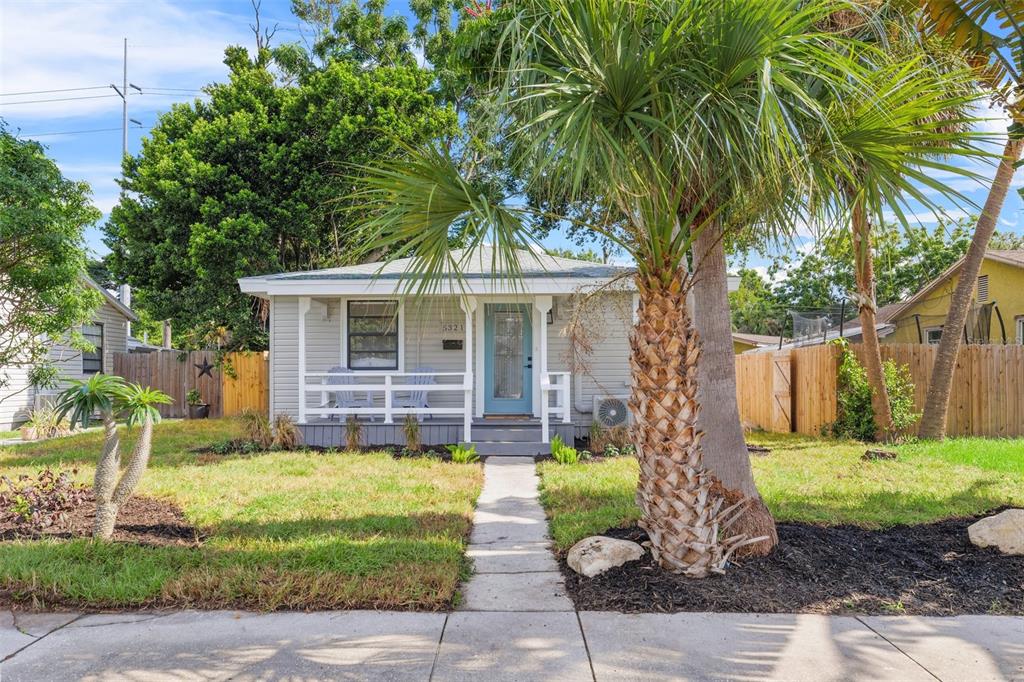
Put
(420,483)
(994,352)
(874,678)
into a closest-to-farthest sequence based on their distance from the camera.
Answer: (874,678) → (420,483) → (994,352)

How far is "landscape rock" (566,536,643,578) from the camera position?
4.66 metres

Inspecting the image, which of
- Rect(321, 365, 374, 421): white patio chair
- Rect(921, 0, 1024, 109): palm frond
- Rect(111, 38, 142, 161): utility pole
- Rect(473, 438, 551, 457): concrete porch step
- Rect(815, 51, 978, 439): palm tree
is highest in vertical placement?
Rect(111, 38, 142, 161): utility pole

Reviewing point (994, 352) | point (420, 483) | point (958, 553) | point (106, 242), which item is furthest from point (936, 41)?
point (106, 242)

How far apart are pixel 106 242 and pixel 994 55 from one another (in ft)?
66.2

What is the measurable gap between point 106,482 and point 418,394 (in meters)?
6.85

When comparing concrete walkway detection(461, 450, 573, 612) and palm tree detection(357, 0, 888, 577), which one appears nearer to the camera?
palm tree detection(357, 0, 888, 577)

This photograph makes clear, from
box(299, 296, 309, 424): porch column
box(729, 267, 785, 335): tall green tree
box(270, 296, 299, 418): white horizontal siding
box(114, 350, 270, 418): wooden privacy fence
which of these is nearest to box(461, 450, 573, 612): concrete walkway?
box(299, 296, 309, 424): porch column

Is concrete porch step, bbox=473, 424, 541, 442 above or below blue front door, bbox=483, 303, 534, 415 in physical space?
below

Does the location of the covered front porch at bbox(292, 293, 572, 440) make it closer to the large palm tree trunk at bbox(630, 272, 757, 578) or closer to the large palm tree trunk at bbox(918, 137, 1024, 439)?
the large palm tree trunk at bbox(918, 137, 1024, 439)

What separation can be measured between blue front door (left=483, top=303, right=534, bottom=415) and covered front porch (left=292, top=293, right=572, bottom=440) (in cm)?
2

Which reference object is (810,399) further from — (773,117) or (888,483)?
(773,117)

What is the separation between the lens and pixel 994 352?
1178 centimetres

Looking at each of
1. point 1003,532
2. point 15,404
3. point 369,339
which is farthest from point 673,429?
point 15,404

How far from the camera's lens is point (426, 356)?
12117 mm
